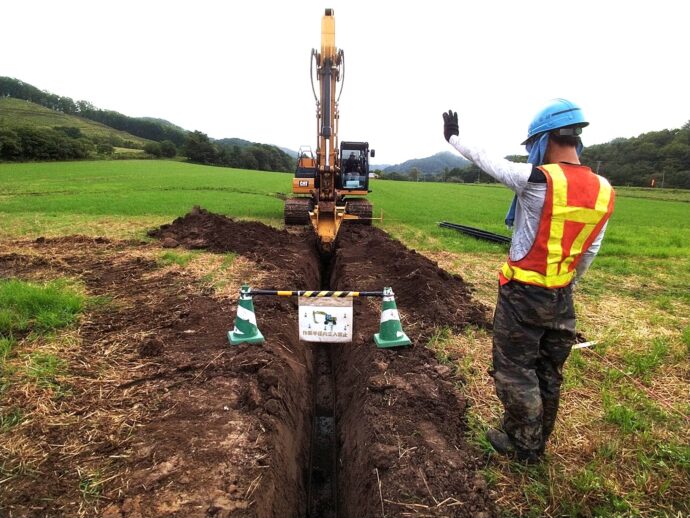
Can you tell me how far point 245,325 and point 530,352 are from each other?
9.30 ft

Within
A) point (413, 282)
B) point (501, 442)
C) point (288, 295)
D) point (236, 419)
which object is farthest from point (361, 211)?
point (501, 442)

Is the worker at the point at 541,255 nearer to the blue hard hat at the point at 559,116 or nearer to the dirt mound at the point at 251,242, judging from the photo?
the blue hard hat at the point at 559,116

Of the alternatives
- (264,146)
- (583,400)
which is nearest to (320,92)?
(583,400)

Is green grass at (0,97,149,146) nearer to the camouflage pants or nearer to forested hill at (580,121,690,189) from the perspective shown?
forested hill at (580,121,690,189)

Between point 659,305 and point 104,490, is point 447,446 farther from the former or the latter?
point 659,305

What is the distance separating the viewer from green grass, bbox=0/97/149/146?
84.4 metres

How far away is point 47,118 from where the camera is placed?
3511 inches

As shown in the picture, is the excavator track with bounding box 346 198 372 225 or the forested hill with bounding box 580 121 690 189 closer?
the excavator track with bounding box 346 198 372 225

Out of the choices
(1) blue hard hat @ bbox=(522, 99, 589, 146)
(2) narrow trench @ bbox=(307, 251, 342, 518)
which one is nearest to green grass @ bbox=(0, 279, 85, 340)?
(2) narrow trench @ bbox=(307, 251, 342, 518)

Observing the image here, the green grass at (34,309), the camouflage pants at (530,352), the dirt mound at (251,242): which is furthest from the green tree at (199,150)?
the camouflage pants at (530,352)

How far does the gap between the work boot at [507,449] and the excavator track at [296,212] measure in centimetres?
1043

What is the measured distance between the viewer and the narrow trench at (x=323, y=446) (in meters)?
3.64

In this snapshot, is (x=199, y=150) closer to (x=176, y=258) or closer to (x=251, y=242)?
(x=251, y=242)

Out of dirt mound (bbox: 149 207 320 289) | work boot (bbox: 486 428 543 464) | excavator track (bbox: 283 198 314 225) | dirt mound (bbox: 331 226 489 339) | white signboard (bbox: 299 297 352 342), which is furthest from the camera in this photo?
excavator track (bbox: 283 198 314 225)
